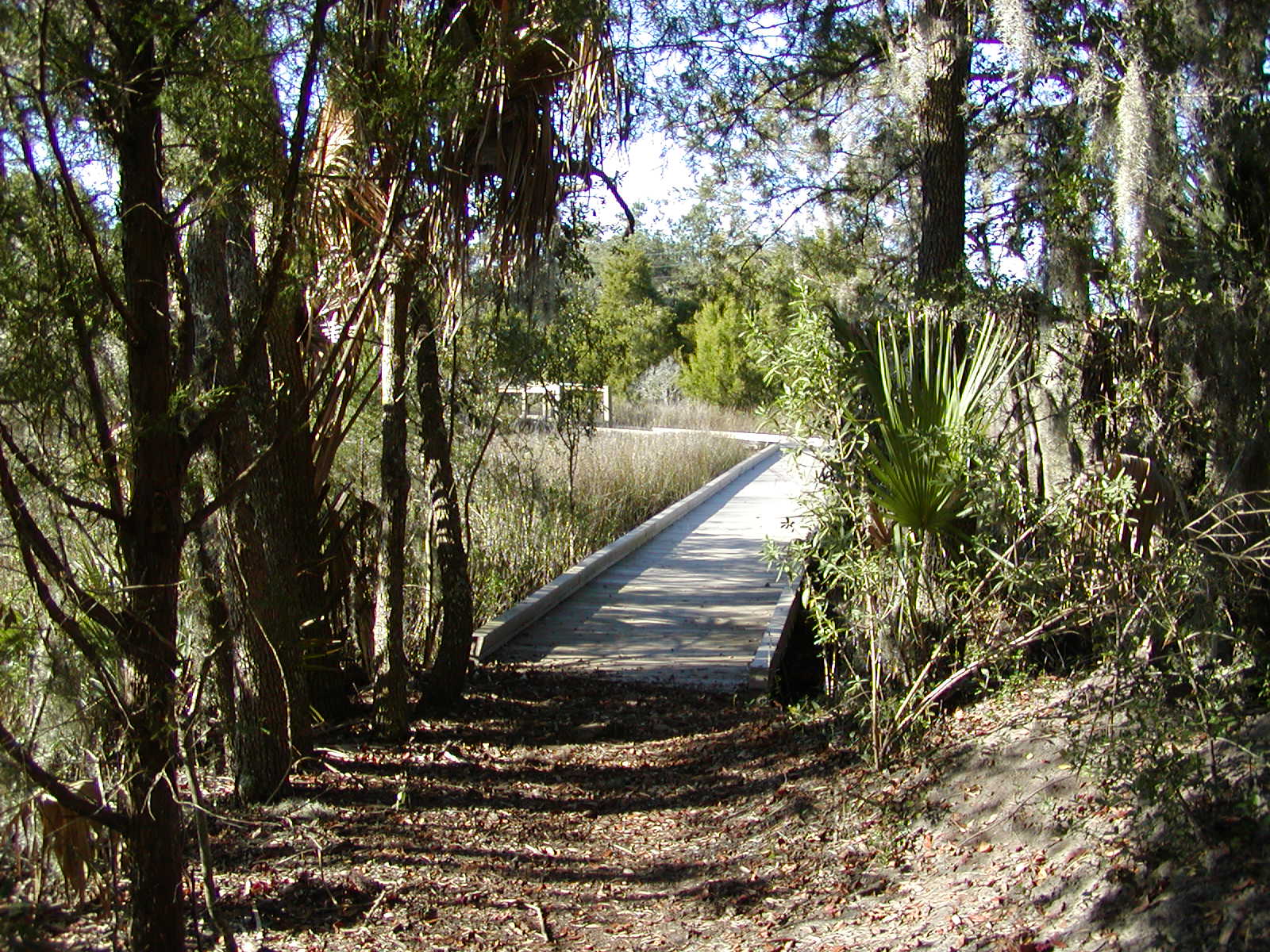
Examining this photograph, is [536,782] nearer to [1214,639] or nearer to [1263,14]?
[1214,639]

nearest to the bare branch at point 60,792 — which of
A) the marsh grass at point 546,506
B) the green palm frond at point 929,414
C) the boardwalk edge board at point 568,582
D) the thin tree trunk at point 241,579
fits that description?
the thin tree trunk at point 241,579

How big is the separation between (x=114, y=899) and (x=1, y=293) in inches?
63.6

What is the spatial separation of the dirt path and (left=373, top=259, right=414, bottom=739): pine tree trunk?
0.26m

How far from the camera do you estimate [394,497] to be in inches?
251

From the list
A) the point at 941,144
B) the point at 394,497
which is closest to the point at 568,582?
the point at 394,497

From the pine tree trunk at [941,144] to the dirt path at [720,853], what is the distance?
9.37 ft

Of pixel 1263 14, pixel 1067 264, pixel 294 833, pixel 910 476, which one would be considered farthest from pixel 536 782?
pixel 1263 14

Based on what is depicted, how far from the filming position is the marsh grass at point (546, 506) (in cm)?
981

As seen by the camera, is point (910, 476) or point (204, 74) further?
point (910, 476)

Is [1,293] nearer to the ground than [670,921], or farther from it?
farther from it

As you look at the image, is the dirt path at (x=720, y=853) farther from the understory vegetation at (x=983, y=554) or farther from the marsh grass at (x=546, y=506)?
the marsh grass at (x=546, y=506)

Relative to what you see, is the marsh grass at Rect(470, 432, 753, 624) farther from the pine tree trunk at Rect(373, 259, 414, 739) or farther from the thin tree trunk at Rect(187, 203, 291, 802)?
the thin tree trunk at Rect(187, 203, 291, 802)

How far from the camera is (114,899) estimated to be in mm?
3111

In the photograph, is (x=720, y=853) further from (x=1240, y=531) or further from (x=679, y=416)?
(x=679, y=416)
